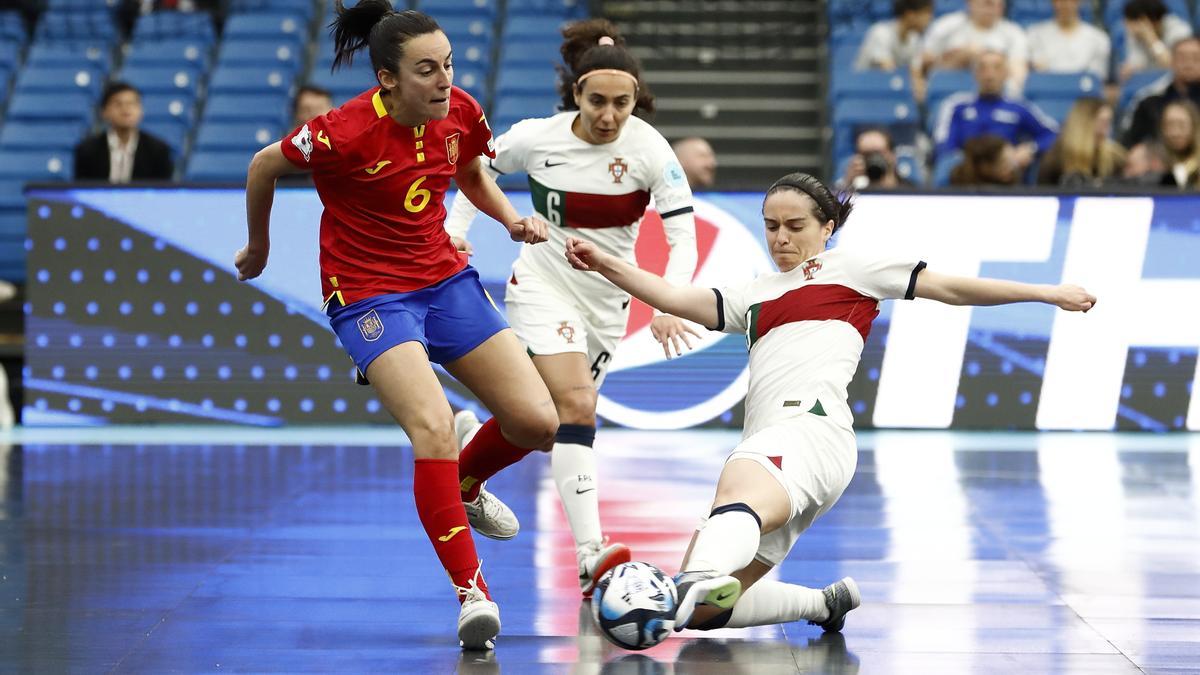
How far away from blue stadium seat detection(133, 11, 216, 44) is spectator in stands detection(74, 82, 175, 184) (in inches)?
136

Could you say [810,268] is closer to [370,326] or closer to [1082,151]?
[370,326]

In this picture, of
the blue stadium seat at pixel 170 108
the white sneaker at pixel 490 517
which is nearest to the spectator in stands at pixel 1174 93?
the white sneaker at pixel 490 517

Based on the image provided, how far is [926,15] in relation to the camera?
12.8 meters

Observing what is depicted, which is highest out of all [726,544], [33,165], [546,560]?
[726,544]

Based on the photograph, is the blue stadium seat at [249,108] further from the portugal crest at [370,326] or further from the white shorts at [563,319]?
the portugal crest at [370,326]

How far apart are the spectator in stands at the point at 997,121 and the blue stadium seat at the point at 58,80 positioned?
6980mm

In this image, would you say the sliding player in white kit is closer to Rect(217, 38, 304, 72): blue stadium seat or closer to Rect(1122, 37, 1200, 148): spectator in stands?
Rect(1122, 37, 1200, 148): spectator in stands

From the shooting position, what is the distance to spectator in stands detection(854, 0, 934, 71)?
12.9m

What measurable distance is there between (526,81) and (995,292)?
8.83 meters

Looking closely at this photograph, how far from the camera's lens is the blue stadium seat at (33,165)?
39.8 ft

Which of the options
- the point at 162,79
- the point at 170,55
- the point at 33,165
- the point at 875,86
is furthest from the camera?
the point at 170,55

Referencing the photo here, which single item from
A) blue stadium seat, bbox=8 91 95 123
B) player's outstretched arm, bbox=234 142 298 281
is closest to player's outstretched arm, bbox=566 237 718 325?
player's outstretched arm, bbox=234 142 298 281

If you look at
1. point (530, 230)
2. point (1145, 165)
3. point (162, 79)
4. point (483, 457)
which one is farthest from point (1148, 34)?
point (530, 230)

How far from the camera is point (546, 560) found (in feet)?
19.7
